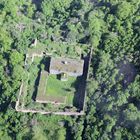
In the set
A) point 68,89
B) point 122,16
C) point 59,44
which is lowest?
point 68,89

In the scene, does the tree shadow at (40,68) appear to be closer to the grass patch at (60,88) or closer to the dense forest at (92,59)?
the grass patch at (60,88)

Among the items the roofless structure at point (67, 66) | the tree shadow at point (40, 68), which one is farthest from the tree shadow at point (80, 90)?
the tree shadow at point (40, 68)

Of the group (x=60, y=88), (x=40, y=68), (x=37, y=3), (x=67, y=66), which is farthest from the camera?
(x=37, y=3)

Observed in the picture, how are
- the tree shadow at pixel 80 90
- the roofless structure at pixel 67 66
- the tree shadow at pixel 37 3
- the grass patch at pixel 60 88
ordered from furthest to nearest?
1. the tree shadow at pixel 37 3
2. the roofless structure at pixel 67 66
3. the grass patch at pixel 60 88
4. the tree shadow at pixel 80 90

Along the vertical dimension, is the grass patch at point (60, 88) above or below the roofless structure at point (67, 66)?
below

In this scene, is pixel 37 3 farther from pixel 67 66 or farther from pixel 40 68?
pixel 67 66

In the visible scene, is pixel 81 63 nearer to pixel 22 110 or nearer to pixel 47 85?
pixel 47 85

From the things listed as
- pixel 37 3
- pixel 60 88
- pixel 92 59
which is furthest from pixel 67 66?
pixel 37 3

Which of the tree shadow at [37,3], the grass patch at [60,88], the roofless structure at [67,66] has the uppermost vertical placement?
the tree shadow at [37,3]

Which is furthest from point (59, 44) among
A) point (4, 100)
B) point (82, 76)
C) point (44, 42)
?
point (4, 100)
